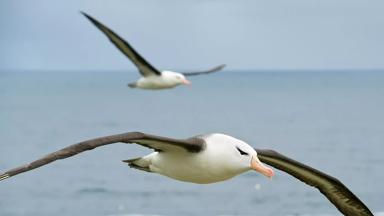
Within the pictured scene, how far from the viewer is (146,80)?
2139 centimetres

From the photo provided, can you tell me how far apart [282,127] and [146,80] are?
162ft

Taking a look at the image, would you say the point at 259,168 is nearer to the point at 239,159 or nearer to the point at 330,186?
the point at 239,159

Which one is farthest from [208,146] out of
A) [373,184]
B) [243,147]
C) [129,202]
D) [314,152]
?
[314,152]

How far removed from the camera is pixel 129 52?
19.8m

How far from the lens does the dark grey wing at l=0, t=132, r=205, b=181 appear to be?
645 cm

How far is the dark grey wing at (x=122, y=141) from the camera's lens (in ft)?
21.2

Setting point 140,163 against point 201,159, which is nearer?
point 201,159

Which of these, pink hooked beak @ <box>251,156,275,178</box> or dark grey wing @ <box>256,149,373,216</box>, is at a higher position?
pink hooked beak @ <box>251,156,275,178</box>

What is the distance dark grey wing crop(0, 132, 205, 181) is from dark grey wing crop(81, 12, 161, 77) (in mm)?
9859

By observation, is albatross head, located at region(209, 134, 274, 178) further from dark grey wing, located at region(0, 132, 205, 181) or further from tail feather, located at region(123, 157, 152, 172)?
tail feather, located at region(123, 157, 152, 172)

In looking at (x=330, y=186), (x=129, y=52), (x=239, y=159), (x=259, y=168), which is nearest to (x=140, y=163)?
(x=239, y=159)

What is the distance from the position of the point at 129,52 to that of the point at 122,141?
12951mm

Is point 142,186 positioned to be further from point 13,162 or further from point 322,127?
point 322,127

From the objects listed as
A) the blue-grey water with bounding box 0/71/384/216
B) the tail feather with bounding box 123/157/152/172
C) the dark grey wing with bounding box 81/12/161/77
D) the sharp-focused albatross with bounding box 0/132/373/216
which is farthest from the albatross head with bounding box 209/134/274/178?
the blue-grey water with bounding box 0/71/384/216
